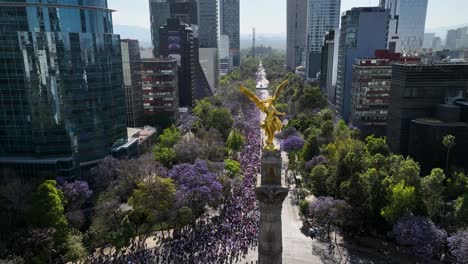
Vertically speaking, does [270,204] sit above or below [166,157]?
above

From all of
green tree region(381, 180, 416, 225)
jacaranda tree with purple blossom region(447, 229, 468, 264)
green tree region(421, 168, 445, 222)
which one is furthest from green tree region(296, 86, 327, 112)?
jacaranda tree with purple blossom region(447, 229, 468, 264)

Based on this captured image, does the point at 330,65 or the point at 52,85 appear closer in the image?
the point at 52,85

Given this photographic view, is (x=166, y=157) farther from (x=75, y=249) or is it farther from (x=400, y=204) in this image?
(x=400, y=204)

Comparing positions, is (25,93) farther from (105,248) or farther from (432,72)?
(432,72)

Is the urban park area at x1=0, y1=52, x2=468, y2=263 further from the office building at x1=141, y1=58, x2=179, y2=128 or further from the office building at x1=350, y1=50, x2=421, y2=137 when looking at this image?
the office building at x1=141, y1=58, x2=179, y2=128

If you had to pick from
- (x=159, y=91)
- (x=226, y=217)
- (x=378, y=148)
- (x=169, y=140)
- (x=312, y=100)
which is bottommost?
(x=226, y=217)

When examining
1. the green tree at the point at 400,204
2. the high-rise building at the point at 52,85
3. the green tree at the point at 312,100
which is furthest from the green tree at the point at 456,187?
the green tree at the point at 312,100

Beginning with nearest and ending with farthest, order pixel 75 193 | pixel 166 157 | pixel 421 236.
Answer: pixel 421 236, pixel 75 193, pixel 166 157

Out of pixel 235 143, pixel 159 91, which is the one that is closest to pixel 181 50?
pixel 159 91
